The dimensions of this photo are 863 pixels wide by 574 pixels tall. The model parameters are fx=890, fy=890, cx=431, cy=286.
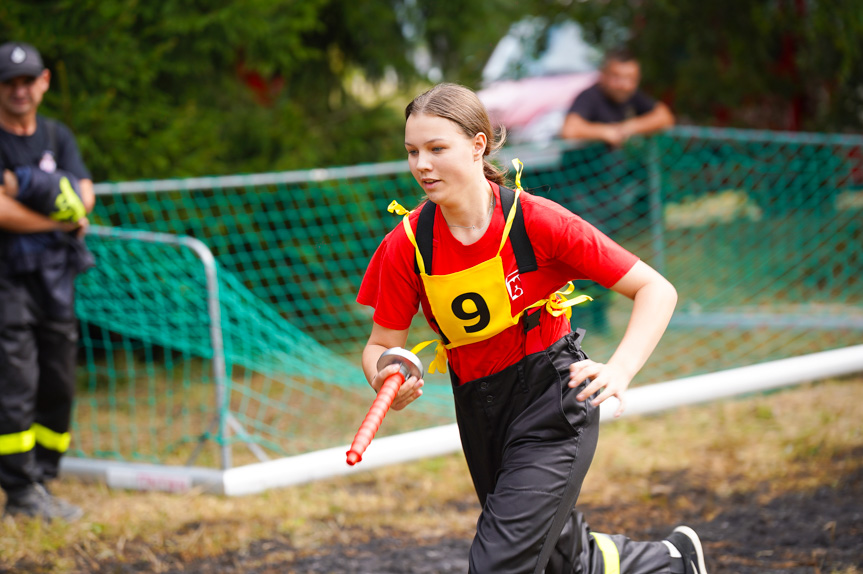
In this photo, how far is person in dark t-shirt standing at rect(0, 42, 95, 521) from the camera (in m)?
3.71

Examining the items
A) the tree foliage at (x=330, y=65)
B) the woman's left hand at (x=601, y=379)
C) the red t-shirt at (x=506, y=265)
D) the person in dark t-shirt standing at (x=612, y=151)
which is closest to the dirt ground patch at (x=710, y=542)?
the red t-shirt at (x=506, y=265)

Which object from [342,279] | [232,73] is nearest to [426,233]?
[342,279]

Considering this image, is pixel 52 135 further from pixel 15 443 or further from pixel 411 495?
pixel 411 495

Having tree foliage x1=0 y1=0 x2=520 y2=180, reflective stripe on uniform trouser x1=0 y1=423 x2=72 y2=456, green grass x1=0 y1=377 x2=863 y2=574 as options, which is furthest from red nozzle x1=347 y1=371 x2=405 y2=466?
tree foliage x1=0 y1=0 x2=520 y2=180

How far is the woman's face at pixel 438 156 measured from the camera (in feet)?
7.50

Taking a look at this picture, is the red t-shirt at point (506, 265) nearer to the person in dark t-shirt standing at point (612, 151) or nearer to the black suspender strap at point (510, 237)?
the black suspender strap at point (510, 237)

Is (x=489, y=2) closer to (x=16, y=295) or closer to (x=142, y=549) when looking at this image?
(x=16, y=295)

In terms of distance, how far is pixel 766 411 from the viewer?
194 inches

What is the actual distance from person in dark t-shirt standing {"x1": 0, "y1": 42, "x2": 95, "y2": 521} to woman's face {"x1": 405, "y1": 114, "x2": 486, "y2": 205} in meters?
2.11

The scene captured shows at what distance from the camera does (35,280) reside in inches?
151

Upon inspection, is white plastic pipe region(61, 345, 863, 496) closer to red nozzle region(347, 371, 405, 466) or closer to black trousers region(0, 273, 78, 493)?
black trousers region(0, 273, 78, 493)

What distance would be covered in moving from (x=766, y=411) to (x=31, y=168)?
3925mm

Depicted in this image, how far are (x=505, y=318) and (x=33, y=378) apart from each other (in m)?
2.36

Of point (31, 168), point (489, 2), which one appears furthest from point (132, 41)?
point (489, 2)
